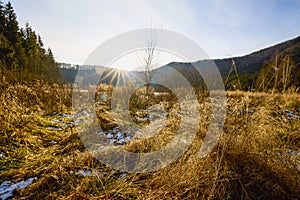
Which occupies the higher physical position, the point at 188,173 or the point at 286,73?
the point at 286,73

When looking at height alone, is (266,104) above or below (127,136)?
→ above

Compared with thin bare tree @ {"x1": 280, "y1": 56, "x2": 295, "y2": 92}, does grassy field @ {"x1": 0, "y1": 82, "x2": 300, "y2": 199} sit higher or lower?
lower

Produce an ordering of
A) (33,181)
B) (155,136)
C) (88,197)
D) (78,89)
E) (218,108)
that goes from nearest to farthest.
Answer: (88,197), (33,181), (155,136), (218,108), (78,89)

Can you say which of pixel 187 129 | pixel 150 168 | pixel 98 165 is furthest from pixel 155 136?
pixel 98 165

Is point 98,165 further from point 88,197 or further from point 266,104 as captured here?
point 266,104

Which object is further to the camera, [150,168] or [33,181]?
[150,168]

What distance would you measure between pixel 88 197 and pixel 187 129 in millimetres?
1528

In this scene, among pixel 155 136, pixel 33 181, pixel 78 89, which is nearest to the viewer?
pixel 33 181

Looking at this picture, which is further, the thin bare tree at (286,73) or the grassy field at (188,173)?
the thin bare tree at (286,73)

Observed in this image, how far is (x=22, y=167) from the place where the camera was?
1683 millimetres

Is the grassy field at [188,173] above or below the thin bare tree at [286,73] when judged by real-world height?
below

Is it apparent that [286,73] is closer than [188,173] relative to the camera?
No

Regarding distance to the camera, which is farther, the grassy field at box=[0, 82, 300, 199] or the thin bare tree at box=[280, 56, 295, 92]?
the thin bare tree at box=[280, 56, 295, 92]

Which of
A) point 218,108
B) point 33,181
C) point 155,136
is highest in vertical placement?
point 218,108
